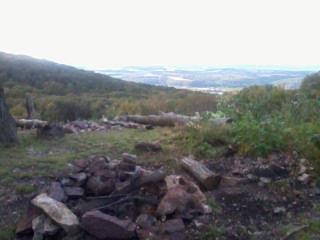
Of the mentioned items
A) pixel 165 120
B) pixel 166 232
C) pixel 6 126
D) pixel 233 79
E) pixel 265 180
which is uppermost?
pixel 6 126

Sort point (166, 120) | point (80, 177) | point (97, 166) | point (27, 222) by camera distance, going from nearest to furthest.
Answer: point (27, 222)
point (80, 177)
point (97, 166)
point (166, 120)

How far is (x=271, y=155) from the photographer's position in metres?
5.05

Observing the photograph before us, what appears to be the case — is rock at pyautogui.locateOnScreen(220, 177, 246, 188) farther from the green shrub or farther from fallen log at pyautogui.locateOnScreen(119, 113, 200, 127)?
fallen log at pyautogui.locateOnScreen(119, 113, 200, 127)

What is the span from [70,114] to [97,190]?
1453cm

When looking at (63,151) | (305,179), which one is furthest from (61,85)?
(305,179)

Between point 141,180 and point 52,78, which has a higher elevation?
point 141,180

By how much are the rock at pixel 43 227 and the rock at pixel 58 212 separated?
0.05 meters

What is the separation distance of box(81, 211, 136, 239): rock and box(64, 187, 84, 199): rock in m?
0.53

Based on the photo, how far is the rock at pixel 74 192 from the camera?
404 centimetres

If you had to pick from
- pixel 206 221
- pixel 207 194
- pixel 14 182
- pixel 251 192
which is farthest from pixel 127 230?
pixel 14 182

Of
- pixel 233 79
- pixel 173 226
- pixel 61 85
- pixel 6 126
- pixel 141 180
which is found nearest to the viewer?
pixel 173 226

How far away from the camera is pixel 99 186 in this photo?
407 centimetres

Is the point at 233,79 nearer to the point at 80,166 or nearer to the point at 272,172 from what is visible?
the point at 272,172

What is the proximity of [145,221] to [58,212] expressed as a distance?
703mm
